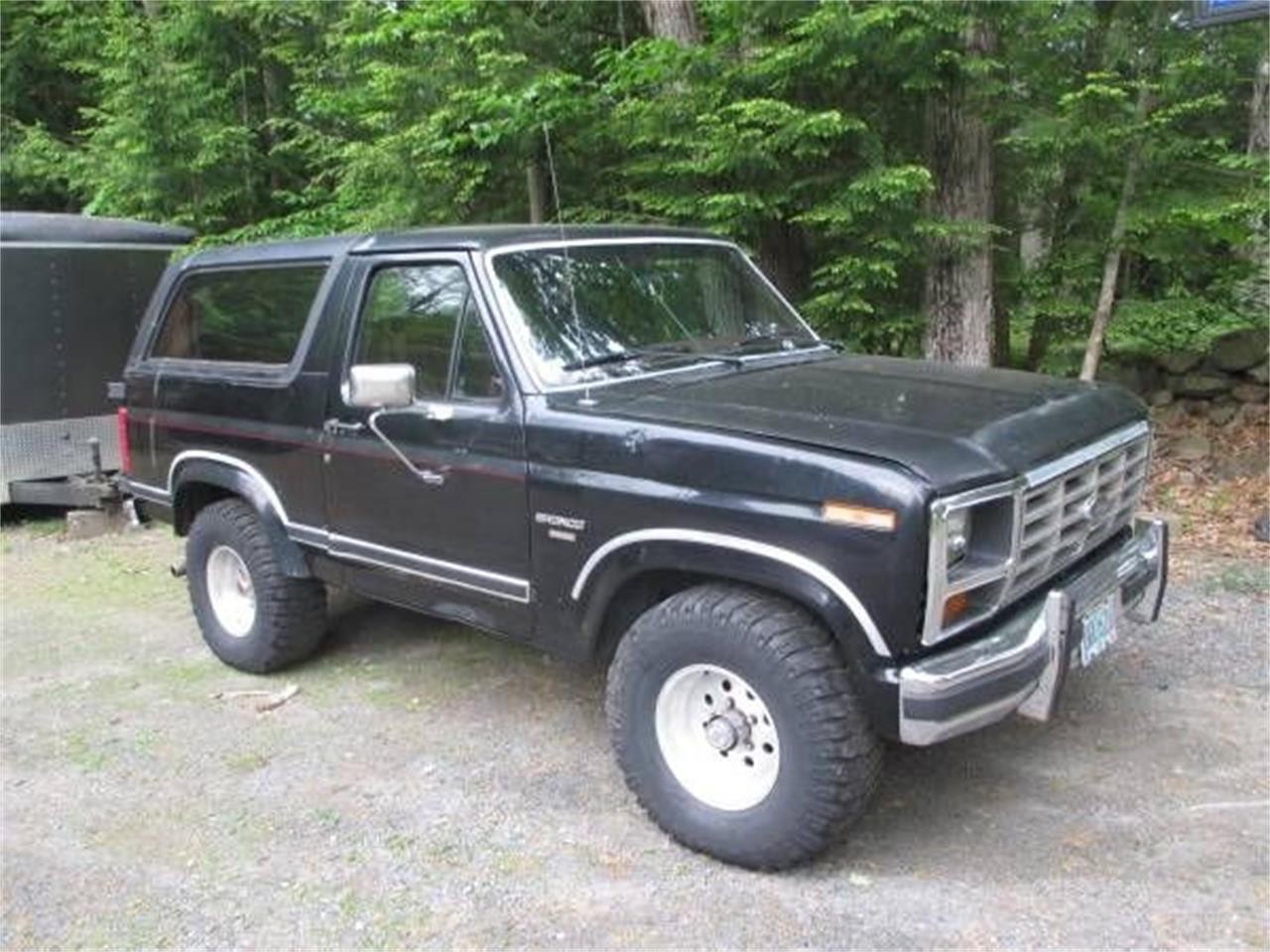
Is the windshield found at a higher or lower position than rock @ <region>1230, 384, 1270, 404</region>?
higher

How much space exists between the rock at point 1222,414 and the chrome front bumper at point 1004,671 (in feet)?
16.8

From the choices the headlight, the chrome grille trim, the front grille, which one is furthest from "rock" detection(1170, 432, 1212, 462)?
the headlight

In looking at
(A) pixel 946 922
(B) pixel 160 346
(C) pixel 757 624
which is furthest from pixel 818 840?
(B) pixel 160 346

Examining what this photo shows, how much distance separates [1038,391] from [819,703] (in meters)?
1.45

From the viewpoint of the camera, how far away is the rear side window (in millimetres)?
4961

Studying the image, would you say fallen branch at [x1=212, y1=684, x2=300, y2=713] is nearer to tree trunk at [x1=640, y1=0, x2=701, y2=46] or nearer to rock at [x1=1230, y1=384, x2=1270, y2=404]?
tree trunk at [x1=640, y1=0, x2=701, y2=46]

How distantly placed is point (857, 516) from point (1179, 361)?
6.30m

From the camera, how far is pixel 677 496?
352 cm

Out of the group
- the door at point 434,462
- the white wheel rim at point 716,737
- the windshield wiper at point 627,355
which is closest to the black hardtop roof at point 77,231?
the door at point 434,462

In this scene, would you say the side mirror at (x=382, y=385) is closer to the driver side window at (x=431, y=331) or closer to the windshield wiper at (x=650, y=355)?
the driver side window at (x=431, y=331)

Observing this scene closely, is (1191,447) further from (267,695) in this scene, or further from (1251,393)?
(267,695)

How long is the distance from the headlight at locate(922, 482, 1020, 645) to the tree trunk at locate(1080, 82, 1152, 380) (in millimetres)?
4672

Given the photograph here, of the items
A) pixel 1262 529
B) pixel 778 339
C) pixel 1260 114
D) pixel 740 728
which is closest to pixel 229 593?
pixel 778 339

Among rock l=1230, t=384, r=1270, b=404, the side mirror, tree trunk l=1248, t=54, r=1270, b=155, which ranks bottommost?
rock l=1230, t=384, r=1270, b=404
